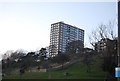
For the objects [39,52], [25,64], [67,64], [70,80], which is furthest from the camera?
[39,52]

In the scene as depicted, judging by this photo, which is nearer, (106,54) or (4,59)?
(106,54)

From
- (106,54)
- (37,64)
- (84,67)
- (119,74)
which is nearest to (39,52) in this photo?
(37,64)

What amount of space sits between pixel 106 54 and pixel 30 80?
796cm

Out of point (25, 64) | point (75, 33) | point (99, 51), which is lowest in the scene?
point (25, 64)

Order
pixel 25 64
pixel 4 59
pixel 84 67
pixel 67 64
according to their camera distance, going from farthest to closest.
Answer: pixel 67 64
pixel 84 67
pixel 25 64
pixel 4 59

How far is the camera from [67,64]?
24.5m

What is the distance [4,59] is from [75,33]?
24695 millimetres

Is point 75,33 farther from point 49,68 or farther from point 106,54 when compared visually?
point 106,54

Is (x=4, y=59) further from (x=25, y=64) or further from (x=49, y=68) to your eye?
(x=49, y=68)

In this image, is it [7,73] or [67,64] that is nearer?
[7,73]

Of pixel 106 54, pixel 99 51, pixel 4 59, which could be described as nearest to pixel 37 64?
pixel 4 59

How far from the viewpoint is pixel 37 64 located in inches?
934

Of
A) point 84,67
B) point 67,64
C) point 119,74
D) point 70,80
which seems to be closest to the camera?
point 119,74

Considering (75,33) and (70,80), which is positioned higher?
(75,33)
